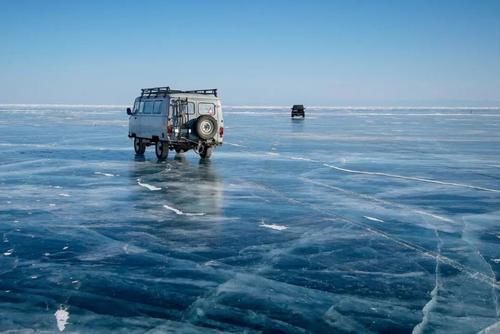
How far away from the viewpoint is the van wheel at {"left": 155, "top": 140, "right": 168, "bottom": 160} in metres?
21.3

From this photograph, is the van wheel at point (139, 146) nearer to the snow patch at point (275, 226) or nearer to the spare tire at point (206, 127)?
the spare tire at point (206, 127)

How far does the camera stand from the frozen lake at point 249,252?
5832mm

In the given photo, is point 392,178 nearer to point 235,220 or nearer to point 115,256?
point 235,220

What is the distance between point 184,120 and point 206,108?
97cm

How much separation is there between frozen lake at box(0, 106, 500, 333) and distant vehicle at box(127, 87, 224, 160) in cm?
309

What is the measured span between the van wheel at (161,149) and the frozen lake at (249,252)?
3835 millimetres

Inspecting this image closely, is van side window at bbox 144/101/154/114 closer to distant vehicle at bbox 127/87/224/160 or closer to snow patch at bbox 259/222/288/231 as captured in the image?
distant vehicle at bbox 127/87/224/160

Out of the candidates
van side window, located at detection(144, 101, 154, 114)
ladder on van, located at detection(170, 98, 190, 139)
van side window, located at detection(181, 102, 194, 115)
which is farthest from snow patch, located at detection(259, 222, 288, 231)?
van side window, located at detection(144, 101, 154, 114)

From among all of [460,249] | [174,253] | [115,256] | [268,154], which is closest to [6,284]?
[115,256]

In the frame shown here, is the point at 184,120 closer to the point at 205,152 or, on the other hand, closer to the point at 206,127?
the point at 206,127

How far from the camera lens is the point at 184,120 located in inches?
808

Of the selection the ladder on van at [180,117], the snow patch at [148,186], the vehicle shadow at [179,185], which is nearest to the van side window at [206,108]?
the ladder on van at [180,117]

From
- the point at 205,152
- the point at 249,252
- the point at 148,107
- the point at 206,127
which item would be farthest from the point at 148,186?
the point at 148,107

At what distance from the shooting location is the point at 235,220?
10.6 m
